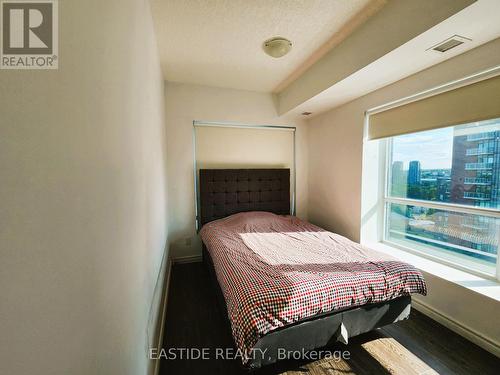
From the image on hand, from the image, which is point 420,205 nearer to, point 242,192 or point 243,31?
point 242,192

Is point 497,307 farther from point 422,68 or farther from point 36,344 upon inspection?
point 36,344

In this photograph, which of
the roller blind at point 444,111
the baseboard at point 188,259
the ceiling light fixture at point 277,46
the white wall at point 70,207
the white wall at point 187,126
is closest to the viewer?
the white wall at point 70,207

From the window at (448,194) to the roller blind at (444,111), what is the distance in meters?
0.25

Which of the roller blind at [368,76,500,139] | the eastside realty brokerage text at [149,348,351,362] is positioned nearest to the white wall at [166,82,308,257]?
the eastside realty brokerage text at [149,348,351,362]

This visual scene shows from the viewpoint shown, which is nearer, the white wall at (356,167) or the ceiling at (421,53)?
the ceiling at (421,53)

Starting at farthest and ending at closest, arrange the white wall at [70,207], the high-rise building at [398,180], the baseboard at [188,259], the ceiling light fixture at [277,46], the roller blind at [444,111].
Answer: the baseboard at [188,259]
the high-rise building at [398,180]
the ceiling light fixture at [277,46]
the roller blind at [444,111]
the white wall at [70,207]

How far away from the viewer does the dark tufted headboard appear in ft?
9.95

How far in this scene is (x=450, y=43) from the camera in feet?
4.90

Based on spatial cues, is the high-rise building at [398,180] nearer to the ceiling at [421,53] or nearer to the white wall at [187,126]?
the ceiling at [421,53]

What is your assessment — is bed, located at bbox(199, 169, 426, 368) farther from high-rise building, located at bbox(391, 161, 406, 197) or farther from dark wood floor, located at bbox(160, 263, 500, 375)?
high-rise building, located at bbox(391, 161, 406, 197)

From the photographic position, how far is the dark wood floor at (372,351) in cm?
144

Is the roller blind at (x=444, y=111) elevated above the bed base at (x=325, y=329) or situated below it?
above

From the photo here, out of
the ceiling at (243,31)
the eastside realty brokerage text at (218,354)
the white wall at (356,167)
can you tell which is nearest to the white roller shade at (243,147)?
the white wall at (356,167)

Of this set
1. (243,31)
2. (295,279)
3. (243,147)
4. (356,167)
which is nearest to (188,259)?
(243,147)
